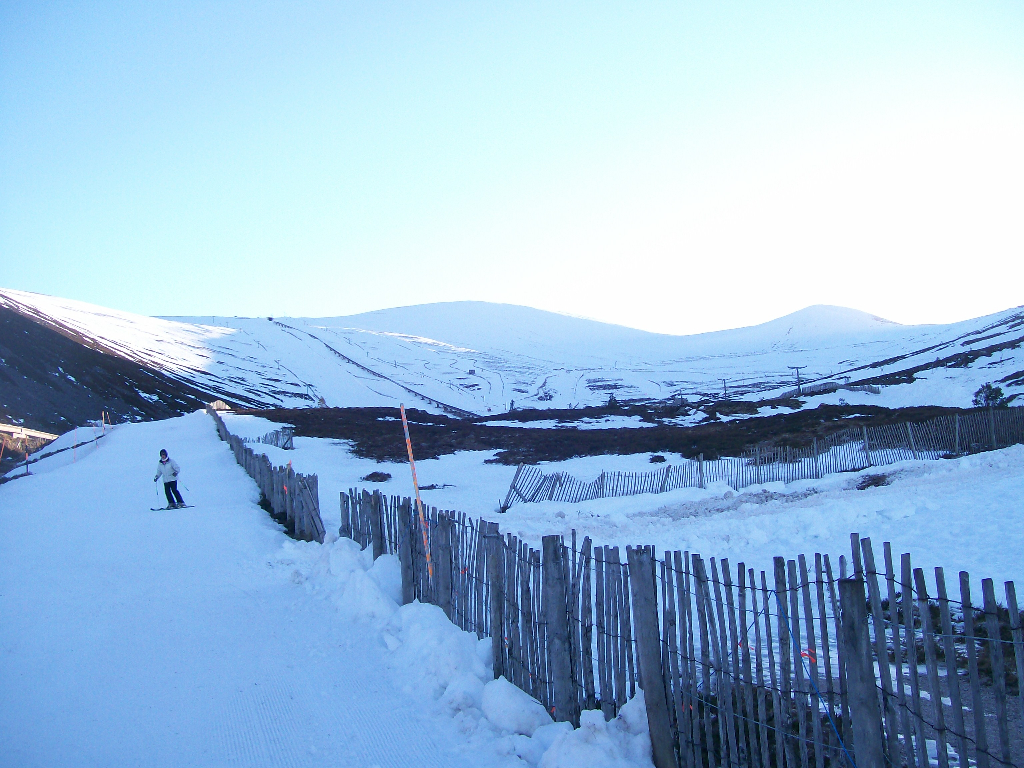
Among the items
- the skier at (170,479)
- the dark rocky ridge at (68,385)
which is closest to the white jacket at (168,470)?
the skier at (170,479)

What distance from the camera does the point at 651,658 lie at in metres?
4.29

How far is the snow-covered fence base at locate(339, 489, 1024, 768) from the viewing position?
3201mm

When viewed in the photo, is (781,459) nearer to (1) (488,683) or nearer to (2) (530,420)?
(1) (488,683)

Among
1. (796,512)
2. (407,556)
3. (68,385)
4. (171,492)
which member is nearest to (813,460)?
(796,512)

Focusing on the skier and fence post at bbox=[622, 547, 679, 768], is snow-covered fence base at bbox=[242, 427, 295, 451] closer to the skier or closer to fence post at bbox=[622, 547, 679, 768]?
the skier

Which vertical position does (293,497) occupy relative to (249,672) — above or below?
above

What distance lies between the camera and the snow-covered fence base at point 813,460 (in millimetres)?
19484

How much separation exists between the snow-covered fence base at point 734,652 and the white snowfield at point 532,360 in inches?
1503

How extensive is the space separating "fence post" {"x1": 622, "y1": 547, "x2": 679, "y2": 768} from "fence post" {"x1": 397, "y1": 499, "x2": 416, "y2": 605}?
3.46m

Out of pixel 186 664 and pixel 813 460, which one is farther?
pixel 813 460

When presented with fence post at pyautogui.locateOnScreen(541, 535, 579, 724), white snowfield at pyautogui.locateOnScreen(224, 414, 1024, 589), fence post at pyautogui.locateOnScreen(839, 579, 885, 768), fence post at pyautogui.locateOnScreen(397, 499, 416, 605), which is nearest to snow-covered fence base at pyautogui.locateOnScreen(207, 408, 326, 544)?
white snowfield at pyautogui.locateOnScreen(224, 414, 1024, 589)

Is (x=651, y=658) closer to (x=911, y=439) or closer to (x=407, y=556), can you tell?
(x=407, y=556)

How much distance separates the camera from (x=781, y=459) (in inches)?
841

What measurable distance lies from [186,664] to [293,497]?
19.1 feet
